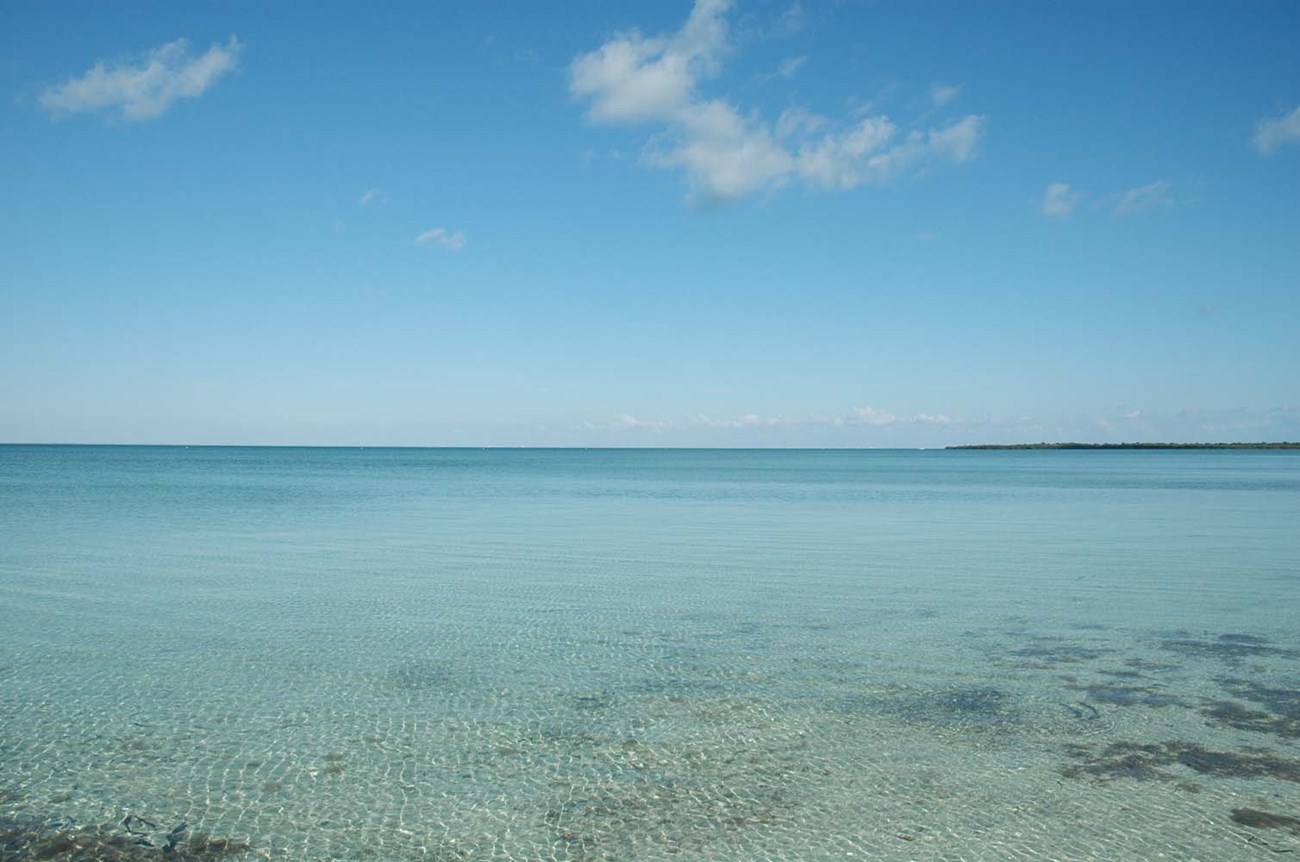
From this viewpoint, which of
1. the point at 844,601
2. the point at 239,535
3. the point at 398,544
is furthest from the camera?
the point at 239,535

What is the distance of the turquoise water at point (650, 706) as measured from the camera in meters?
6.06

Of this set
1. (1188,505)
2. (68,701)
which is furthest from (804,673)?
(1188,505)

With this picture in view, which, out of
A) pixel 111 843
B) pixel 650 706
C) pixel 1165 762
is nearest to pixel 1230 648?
pixel 1165 762

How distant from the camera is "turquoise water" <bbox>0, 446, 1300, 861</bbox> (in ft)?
19.9

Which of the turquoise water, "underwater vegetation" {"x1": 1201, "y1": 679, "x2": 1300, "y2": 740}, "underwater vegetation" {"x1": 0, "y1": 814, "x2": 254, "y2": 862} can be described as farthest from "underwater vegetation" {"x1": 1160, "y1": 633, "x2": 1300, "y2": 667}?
"underwater vegetation" {"x1": 0, "y1": 814, "x2": 254, "y2": 862}

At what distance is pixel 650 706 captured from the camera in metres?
8.68

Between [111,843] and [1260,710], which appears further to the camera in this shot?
[1260,710]

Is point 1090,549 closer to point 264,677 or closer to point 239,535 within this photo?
point 264,677

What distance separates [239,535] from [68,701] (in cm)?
1755

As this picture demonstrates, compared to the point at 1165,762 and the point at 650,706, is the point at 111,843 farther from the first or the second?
the point at 1165,762

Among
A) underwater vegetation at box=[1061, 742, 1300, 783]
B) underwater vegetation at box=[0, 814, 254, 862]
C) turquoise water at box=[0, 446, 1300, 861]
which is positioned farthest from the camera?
underwater vegetation at box=[1061, 742, 1300, 783]

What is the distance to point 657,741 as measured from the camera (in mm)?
7672

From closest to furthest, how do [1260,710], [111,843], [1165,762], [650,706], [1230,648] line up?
[111,843]
[1165,762]
[1260,710]
[650,706]
[1230,648]

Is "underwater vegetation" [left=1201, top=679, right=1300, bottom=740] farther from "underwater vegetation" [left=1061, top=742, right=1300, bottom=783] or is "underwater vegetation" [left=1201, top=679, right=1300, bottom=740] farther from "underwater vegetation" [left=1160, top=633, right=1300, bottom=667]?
"underwater vegetation" [left=1160, top=633, right=1300, bottom=667]
